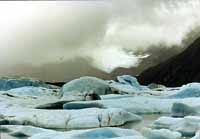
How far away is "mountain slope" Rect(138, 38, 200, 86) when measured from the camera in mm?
82250

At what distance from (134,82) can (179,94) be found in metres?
10.1

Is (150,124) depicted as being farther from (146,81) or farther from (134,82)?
(146,81)

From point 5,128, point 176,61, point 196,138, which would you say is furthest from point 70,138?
point 176,61

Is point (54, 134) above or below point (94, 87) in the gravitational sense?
below

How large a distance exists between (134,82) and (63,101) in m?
15.1

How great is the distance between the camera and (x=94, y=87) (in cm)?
2062

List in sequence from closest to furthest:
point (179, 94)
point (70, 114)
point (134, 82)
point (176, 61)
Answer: point (70, 114)
point (179, 94)
point (134, 82)
point (176, 61)

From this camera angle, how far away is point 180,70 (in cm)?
8719

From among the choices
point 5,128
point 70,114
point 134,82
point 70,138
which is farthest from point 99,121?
point 134,82

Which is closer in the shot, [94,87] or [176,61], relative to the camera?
[94,87]

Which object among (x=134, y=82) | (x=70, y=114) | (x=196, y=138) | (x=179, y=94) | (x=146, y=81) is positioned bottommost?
(x=196, y=138)

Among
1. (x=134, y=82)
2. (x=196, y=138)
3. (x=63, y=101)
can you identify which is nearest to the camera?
(x=196, y=138)

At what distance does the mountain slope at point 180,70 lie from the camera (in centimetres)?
8225

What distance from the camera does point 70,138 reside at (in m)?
7.73
